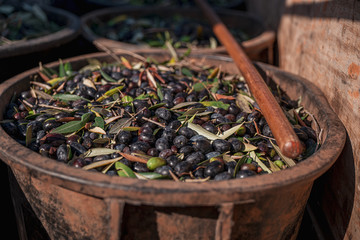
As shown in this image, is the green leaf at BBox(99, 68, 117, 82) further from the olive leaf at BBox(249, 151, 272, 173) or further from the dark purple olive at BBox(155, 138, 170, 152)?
the olive leaf at BBox(249, 151, 272, 173)

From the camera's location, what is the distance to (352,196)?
4.83ft

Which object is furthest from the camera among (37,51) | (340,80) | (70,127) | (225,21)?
(225,21)

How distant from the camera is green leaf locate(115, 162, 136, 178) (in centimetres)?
125

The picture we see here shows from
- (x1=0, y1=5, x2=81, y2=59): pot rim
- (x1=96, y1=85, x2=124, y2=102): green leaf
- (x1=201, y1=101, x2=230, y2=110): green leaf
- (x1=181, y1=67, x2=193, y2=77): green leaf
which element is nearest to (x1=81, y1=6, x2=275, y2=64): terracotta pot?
(x1=0, y1=5, x2=81, y2=59): pot rim

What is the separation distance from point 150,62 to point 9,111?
33.3 inches

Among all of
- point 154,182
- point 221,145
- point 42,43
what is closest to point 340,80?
point 221,145

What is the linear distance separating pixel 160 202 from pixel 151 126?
501 millimetres

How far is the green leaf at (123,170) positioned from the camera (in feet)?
4.09

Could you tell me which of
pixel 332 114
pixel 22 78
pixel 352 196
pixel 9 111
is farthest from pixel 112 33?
pixel 352 196

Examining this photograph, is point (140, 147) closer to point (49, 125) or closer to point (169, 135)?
point (169, 135)

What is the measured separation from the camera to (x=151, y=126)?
1.47 metres

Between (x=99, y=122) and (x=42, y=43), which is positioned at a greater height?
(x=42, y=43)

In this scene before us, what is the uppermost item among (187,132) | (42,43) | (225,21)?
(42,43)

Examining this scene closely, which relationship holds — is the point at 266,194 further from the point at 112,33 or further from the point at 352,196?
the point at 112,33
